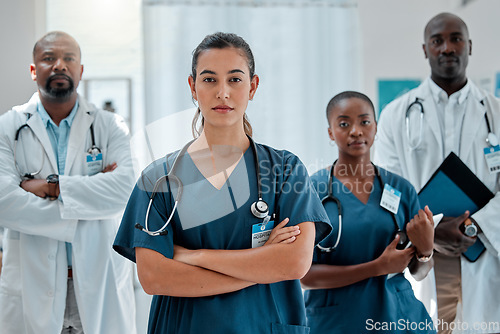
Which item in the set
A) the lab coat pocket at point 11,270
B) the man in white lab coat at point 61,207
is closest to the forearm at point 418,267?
the man in white lab coat at point 61,207

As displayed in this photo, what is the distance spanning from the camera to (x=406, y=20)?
2.60 m

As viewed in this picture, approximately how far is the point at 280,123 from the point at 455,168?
2.77 ft

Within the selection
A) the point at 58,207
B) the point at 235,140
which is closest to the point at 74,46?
the point at 58,207

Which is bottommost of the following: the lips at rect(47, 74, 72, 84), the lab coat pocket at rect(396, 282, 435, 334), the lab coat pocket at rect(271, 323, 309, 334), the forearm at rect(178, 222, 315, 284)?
the lab coat pocket at rect(396, 282, 435, 334)

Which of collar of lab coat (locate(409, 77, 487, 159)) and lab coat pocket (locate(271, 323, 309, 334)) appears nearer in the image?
lab coat pocket (locate(271, 323, 309, 334))

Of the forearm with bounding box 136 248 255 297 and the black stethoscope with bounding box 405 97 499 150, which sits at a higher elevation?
the black stethoscope with bounding box 405 97 499 150

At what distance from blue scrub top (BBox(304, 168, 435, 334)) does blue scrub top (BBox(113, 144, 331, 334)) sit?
1.15ft

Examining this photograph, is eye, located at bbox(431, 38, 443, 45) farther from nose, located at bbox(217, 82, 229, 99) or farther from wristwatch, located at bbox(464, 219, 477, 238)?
nose, located at bbox(217, 82, 229, 99)

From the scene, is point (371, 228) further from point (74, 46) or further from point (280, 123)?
point (74, 46)

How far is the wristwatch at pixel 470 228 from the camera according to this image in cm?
222

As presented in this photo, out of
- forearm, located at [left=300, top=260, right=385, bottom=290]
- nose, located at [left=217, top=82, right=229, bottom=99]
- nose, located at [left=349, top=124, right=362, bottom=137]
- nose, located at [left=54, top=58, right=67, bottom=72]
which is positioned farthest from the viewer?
nose, located at [left=54, top=58, right=67, bottom=72]

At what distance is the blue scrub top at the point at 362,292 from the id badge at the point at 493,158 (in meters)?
0.70

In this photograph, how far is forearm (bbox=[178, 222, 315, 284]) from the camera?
1312mm

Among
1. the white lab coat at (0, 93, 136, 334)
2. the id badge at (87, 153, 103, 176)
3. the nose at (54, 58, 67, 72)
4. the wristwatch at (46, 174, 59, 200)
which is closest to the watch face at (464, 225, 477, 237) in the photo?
the white lab coat at (0, 93, 136, 334)
